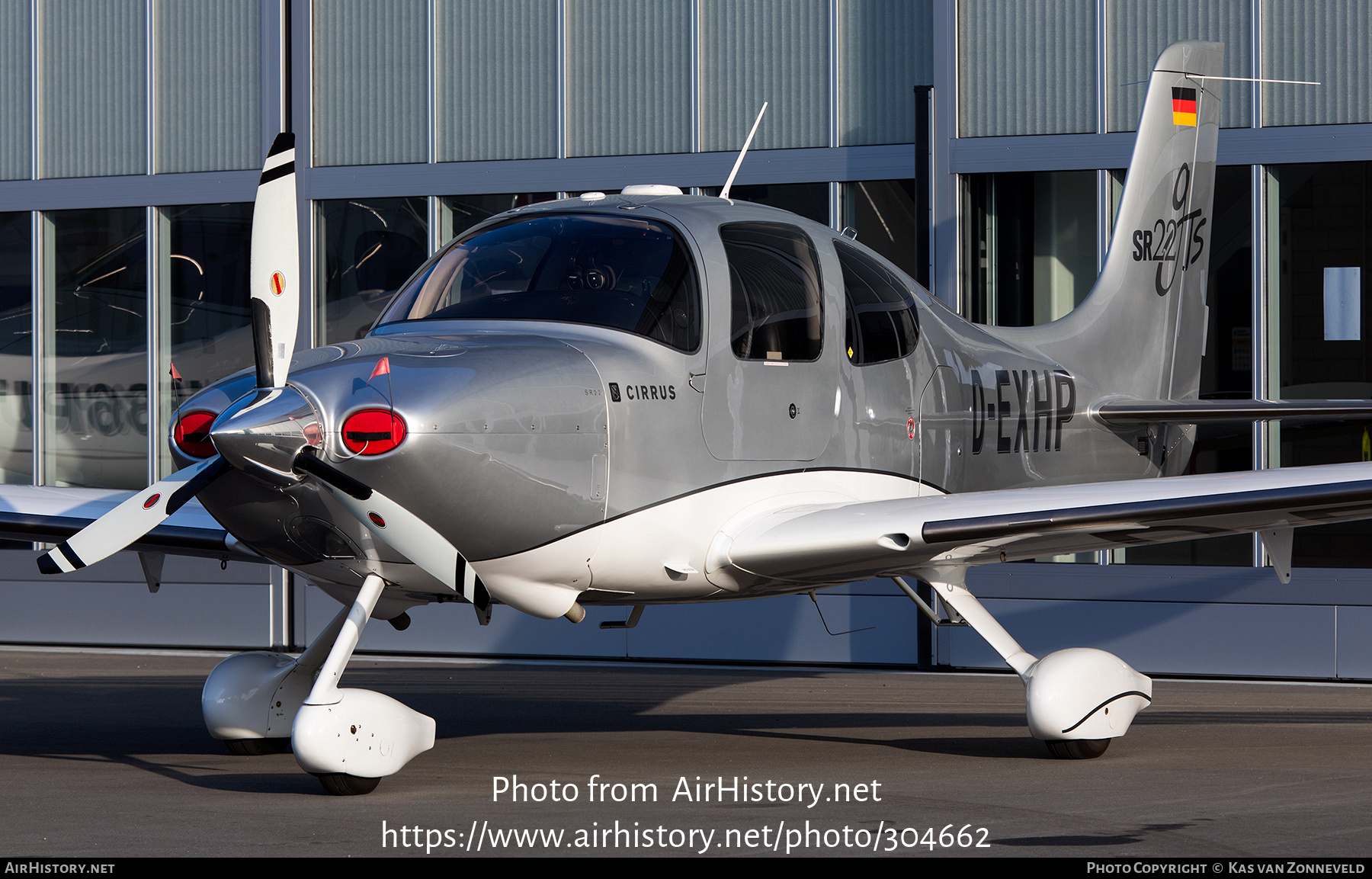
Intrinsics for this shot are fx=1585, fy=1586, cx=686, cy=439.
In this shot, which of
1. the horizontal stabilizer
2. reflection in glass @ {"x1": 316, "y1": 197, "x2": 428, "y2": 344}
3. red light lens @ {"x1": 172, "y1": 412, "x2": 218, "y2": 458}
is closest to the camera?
red light lens @ {"x1": 172, "y1": 412, "x2": 218, "y2": 458}

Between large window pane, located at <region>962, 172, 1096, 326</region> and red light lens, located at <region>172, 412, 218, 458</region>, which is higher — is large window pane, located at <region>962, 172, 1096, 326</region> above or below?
above

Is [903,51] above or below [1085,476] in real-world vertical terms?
above

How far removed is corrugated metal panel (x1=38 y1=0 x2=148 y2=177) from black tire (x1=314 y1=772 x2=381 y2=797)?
33.4 feet

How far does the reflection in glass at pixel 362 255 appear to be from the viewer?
14109mm

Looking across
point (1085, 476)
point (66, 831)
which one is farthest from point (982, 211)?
point (66, 831)

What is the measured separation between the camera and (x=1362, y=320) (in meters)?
11.9

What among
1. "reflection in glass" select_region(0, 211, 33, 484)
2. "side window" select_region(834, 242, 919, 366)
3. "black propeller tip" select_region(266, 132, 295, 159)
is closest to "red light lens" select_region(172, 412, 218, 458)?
"black propeller tip" select_region(266, 132, 295, 159)

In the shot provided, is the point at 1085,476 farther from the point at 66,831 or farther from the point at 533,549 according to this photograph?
the point at 66,831

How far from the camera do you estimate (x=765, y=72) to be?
1326 centimetres

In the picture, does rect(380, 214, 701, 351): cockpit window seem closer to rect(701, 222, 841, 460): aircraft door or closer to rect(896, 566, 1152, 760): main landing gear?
rect(701, 222, 841, 460): aircraft door

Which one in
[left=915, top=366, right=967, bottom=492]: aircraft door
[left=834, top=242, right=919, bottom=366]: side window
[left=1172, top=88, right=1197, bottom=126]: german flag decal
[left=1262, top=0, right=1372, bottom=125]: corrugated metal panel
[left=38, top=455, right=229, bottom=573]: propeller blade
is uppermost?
[left=1262, top=0, right=1372, bottom=125]: corrugated metal panel

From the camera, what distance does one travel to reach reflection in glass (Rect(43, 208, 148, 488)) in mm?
14781

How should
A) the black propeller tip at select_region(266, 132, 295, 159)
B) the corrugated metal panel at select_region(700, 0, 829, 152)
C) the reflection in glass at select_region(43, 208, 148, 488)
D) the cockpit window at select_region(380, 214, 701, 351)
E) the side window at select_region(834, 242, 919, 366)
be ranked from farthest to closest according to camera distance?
the reflection in glass at select_region(43, 208, 148, 488), the corrugated metal panel at select_region(700, 0, 829, 152), the side window at select_region(834, 242, 919, 366), the cockpit window at select_region(380, 214, 701, 351), the black propeller tip at select_region(266, 132, 295, 159)

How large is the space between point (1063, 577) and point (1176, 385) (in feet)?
7.62
